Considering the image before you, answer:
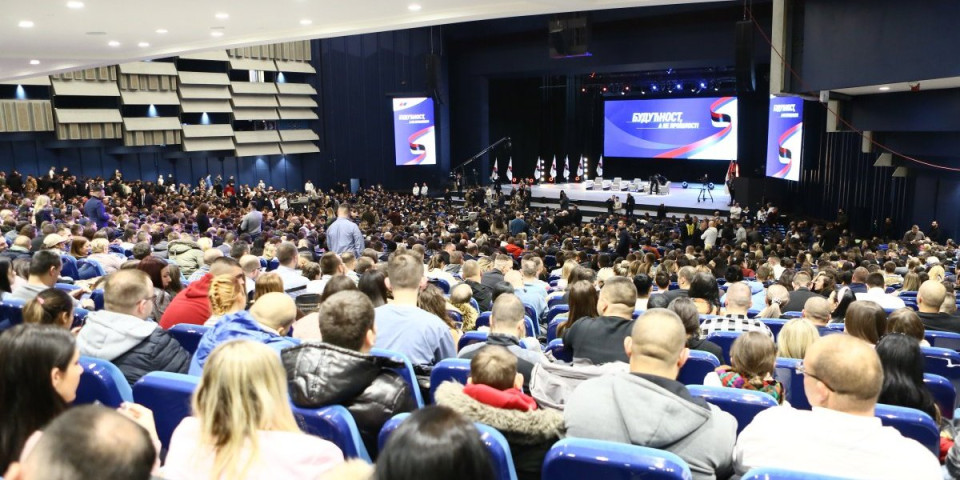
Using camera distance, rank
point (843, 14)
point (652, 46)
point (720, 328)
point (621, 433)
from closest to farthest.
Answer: point (621, 433), point (720, 328), point (843, 14), point (652, 46)

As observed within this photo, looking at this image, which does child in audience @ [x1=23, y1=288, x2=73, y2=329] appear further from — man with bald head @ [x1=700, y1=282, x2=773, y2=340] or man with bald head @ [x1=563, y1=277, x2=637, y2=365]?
man with bald head @ [x1=700, y1=282, x2=773, y2=340]

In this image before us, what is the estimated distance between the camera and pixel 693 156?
1018 inches

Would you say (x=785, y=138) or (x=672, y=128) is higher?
(x=672, y=128)

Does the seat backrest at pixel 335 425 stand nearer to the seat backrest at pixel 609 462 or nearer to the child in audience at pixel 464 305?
the seat backrest at pixel 609 462

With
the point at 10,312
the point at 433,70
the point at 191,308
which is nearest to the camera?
the point at 191,308

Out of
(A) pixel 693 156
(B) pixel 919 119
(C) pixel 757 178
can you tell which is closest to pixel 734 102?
(A) pixel 693 156

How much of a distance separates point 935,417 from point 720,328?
5.12ft

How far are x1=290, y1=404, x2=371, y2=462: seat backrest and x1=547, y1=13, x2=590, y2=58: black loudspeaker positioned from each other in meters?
11.8

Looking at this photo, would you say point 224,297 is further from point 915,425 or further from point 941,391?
point 941,391

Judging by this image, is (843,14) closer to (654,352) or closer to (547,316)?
(547,316)

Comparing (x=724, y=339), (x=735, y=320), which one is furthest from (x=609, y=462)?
(x=735, y=320)

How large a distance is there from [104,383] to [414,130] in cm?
2574

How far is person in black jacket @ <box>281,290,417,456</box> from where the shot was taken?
249 cm

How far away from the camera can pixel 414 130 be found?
28.1 metres
